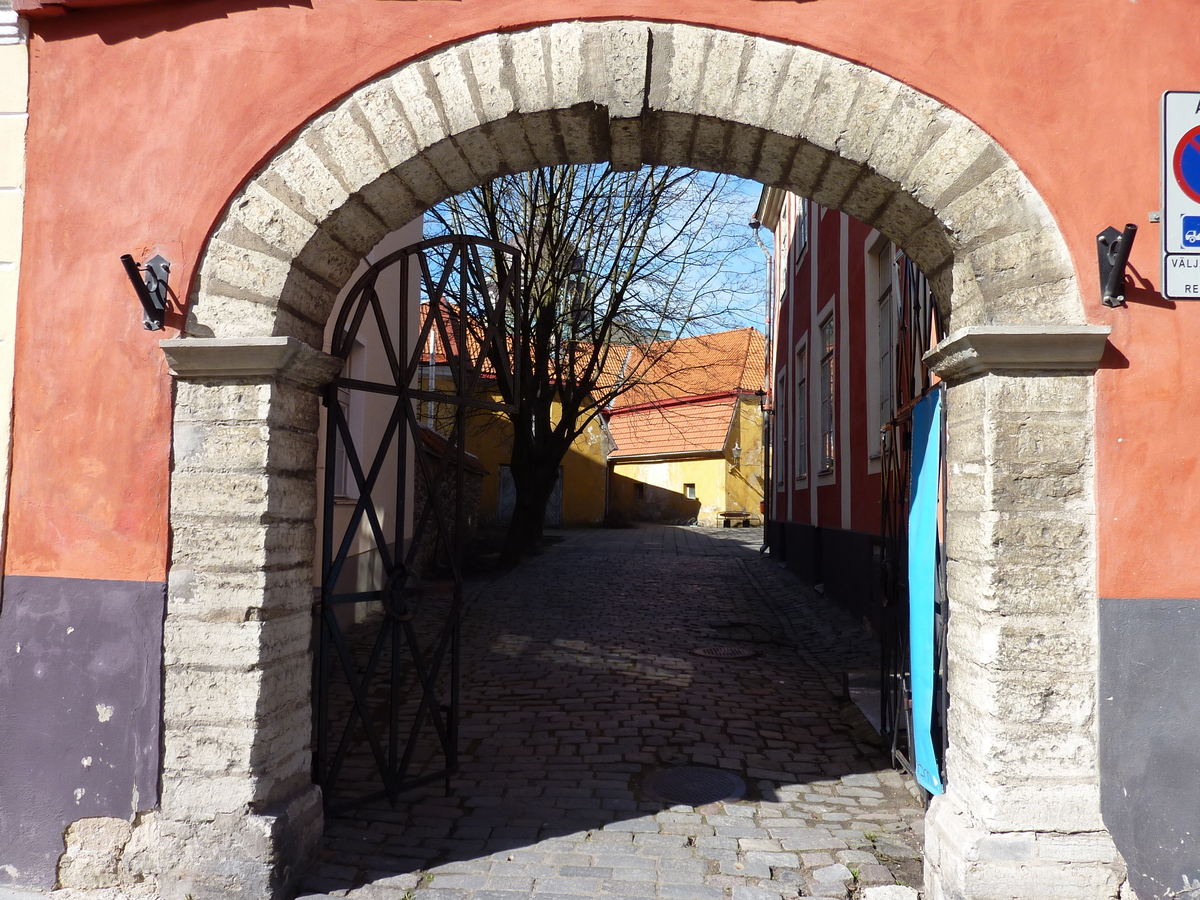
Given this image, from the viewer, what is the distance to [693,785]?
15.4ft

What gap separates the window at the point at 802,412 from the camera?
12.8 m

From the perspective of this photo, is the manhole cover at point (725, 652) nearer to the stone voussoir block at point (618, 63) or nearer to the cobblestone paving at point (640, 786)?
the cobblestone paving at point (640, 786)

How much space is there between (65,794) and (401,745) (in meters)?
2.10

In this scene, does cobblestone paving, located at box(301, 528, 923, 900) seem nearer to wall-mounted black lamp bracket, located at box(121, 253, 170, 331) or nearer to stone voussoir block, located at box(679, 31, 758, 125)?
wall-mounted black lamp bracket, located at box(121, 253, 170, 331)

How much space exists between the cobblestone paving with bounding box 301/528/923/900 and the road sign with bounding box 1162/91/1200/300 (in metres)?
2.53

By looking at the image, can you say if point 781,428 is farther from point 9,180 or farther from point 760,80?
point 9,180

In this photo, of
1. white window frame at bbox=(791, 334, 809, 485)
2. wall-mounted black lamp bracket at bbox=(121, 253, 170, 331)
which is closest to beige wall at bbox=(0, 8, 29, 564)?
wall-mounted black lamp bracket at bbox=(121, 253, 170, 331)

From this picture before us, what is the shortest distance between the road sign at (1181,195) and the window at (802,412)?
30.8ft

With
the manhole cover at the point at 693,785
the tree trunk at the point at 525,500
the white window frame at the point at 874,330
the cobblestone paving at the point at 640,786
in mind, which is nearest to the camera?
the cobblestone paving at the point at 640,786

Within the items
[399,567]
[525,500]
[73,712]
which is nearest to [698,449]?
[525,500]

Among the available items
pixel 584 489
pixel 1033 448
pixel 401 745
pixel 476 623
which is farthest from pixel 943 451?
pixel 584 489

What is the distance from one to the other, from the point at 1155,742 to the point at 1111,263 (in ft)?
5.59

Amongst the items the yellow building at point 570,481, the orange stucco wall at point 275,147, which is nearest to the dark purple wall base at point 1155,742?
the orange stucco wall at point 275,147

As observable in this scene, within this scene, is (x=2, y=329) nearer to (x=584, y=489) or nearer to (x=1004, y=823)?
(x=1004, y=823)
